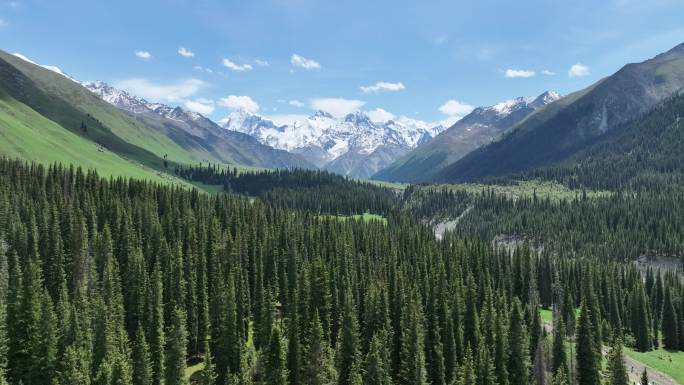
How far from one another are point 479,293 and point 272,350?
72486mm

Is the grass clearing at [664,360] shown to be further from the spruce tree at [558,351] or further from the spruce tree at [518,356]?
the spruce tree at [518,356]

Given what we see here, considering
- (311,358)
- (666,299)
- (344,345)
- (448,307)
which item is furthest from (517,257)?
(311,358)

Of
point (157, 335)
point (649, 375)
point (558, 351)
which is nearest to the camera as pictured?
point (157, 335)

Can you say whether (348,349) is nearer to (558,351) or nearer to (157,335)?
(157,335)

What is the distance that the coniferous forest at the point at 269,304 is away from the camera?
73.6 meters

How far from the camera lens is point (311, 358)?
72.6 metres

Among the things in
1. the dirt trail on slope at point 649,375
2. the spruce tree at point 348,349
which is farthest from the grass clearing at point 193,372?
the dirt trail on slope at point 649,375

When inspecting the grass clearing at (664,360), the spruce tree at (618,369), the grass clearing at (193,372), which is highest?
the spruce tree at (618,369)

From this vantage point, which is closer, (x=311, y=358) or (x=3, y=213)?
(x=311, y=358)

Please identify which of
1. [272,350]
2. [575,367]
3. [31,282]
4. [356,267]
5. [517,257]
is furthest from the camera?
[517,257]

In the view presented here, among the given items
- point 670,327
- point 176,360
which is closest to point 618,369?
point 176,360

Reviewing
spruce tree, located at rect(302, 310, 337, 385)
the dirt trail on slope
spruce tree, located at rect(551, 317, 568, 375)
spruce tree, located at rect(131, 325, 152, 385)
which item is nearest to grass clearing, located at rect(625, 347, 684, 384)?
the dirt trail on slope

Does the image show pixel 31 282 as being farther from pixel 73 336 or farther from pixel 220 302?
pixel 220 302

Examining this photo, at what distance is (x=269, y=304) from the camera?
91.7 meters
